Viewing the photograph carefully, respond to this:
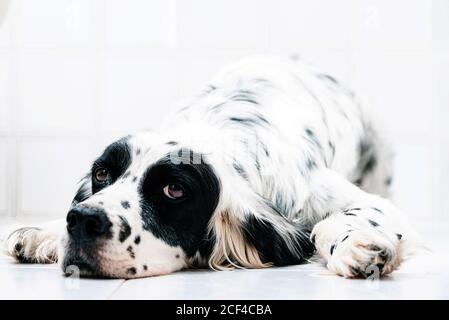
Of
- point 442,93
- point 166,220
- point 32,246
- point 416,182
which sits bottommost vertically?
point 416,182

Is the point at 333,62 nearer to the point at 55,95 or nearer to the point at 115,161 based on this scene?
the point at 55,95

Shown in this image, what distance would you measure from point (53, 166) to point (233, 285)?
1.62m

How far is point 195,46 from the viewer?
8.87ft

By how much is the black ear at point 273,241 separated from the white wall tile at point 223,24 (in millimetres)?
1289

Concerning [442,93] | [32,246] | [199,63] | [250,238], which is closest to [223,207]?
[250,238]

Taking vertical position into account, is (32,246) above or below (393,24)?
below

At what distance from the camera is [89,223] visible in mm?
1300

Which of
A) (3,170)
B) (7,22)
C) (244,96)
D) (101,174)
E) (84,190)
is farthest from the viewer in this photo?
(3,170)

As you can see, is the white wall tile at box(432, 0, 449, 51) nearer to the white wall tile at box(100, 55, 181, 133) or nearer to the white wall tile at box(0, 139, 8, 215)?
the white wall tile at box(100, 55, 181, 133)

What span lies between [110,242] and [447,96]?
1.85 metres

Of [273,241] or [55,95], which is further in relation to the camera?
[55,95]

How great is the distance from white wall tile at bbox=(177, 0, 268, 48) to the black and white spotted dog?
751 millimetres
